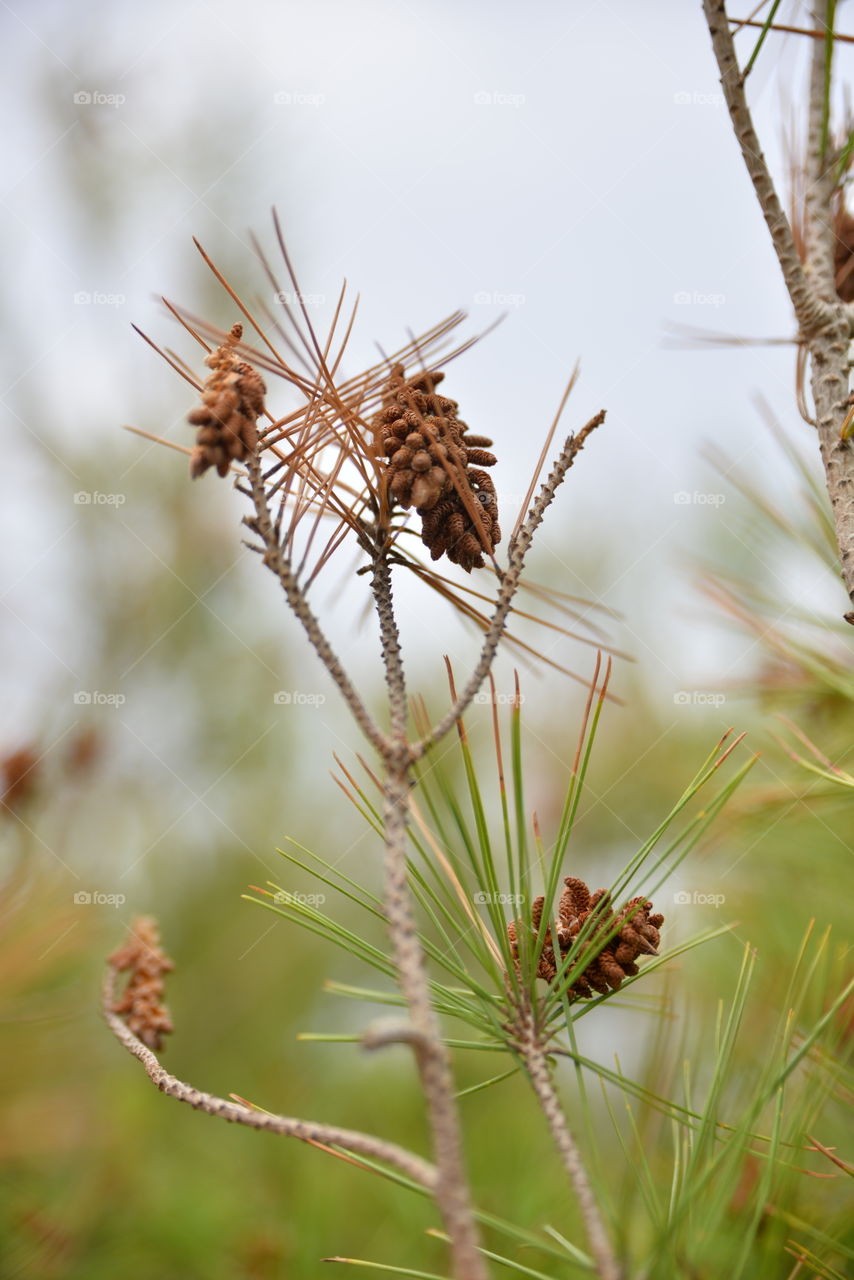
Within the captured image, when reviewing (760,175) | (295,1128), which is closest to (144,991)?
(295,1128)

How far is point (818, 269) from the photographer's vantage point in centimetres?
30

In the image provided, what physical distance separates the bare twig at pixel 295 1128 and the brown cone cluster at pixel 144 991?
0.18ft

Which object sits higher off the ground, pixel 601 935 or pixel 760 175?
pixel 760 175

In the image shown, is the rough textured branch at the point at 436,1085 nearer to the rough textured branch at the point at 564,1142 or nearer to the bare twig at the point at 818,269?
the rough textured branch at the point at 564,1142

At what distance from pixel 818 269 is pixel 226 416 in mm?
217

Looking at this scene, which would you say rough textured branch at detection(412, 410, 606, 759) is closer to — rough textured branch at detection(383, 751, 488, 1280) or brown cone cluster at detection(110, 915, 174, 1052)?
rough textured branch at detection(383, 751, 488, 1280)

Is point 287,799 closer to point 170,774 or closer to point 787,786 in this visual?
point 170,774

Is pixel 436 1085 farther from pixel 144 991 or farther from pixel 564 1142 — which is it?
pixel 144 991

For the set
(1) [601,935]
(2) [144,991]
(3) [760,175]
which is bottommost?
(2) [144,991]

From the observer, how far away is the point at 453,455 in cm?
25

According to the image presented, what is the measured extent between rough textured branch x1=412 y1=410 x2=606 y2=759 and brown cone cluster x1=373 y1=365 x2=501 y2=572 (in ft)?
0.06

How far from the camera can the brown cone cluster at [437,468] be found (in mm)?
241

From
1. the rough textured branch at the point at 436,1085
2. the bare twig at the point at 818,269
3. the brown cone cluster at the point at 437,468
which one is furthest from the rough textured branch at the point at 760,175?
the rough textured branch at the point at 436,1085

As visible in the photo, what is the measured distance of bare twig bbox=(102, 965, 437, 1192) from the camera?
0.53 ft
